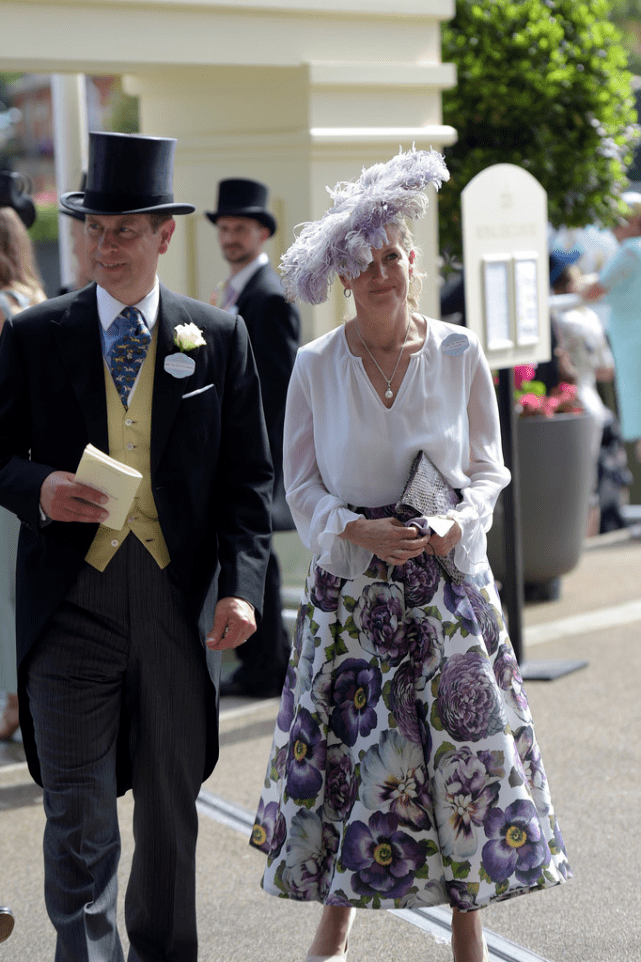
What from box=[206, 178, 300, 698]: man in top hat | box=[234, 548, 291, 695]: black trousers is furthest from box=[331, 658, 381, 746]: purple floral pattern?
box=[234, 548, 291, 695]: black trousers

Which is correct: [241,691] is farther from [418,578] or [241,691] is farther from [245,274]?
[418,578]

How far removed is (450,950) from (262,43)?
12.9ft

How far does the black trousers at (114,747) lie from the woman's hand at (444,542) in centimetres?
59

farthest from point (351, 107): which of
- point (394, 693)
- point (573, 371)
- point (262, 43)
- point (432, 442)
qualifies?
point (394, 693)

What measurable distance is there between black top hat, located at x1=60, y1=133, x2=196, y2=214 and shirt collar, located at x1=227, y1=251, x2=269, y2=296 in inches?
105

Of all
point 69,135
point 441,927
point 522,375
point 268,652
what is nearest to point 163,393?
point 441,927

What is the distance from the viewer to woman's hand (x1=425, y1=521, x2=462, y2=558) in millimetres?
3137

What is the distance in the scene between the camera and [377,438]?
3232 millimetres

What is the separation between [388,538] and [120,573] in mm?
625

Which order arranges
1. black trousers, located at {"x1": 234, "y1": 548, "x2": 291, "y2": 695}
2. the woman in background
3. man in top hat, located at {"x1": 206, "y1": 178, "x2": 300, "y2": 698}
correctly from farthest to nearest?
black trousers, located at {"x1": 234, "y1": 548, "x2": 291, "y2": 695} → man in top hat, located at {"x1": 206, "y1": 178, "x2": 300, "y2": 698} → the woman in background

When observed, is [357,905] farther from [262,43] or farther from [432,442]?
[262,43]

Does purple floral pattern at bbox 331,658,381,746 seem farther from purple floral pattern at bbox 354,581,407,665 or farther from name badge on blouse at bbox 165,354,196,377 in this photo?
name badge on blouse at bbox 165,354,196,377

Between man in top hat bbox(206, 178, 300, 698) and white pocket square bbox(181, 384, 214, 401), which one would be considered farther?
man in top hat bbox(206, 178, 300, 698)

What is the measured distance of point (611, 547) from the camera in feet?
29.7
